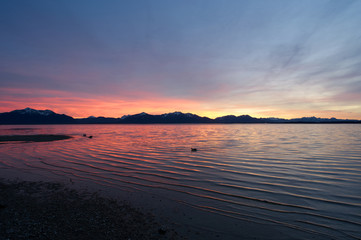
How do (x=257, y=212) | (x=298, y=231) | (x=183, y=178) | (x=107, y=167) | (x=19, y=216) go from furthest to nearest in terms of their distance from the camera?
1. (x=107, y=167)
2. (x=183, y=178)
3. (x=257, y=212)
4. (x=19, y=216)
5. (x=298, y=231)

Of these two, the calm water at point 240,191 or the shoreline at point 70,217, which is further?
the calm water at point 240,191

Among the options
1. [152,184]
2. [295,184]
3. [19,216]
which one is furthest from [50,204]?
[295,184]

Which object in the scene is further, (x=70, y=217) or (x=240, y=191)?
(x=240, y=191)

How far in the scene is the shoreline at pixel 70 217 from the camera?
6680mm

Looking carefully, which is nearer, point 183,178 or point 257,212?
point 257,212

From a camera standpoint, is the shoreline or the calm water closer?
the shoreline

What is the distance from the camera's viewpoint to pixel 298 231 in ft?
23.3

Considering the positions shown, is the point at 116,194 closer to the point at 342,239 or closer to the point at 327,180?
the point at 342,239

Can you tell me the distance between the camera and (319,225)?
24.5 ft

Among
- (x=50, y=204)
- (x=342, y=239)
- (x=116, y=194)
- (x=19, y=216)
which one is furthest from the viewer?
(x=116, y=194)

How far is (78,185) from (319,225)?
13.8 metres

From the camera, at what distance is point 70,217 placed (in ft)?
25.8

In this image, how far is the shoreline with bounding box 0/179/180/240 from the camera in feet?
21.9

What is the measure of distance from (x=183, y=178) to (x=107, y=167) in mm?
8108
